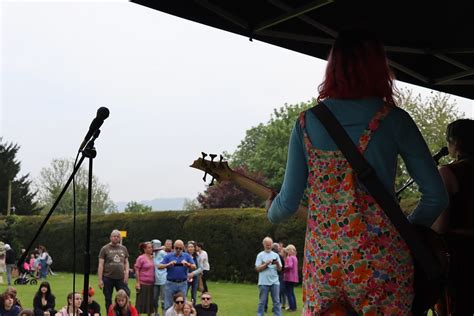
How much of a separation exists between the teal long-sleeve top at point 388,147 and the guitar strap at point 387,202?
0.04m

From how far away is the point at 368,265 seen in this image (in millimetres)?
2264

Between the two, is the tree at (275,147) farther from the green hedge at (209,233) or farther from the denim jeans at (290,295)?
the denim jeans at (290,295)

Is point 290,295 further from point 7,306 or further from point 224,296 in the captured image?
point 7,306

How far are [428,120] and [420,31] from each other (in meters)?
33.5

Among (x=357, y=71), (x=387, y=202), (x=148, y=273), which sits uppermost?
(x=357, y=71)

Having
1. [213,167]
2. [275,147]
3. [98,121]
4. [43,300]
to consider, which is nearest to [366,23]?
[213,167]

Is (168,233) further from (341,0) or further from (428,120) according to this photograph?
(341,0)

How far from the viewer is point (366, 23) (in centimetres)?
500

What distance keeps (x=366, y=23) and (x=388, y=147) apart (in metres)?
2.84

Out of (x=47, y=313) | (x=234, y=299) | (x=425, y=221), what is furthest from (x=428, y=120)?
(x=425, y=221)

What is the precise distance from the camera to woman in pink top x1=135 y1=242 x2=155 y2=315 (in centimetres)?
1523

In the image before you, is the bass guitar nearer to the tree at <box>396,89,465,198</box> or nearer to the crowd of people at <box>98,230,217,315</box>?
the crowd of people at <box>98,230,217,315</box>

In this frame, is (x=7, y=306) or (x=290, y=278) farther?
(x=290, y=278)

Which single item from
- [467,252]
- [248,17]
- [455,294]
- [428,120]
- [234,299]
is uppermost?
[428,120]
